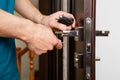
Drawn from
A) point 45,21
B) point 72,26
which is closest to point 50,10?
point 45,21

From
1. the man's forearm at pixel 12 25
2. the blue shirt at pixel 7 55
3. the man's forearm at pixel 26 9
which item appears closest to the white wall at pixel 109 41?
the man's forearm at pixel 26 9

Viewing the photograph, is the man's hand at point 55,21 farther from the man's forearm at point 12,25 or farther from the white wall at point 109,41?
the white wall at point 109,41

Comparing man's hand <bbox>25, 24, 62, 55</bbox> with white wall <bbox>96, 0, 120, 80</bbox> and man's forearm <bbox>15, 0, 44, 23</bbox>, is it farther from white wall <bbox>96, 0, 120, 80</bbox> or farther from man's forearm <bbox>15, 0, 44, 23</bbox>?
white wall <bbox>96, 0, 120, 80</bbox>

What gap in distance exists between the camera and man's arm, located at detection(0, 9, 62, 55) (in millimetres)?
746

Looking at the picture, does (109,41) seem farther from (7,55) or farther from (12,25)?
(12,25)

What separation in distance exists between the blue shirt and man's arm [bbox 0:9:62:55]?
0.18 metres

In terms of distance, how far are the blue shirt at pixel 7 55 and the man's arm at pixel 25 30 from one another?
0.59 feet

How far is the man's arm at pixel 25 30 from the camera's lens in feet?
2.45

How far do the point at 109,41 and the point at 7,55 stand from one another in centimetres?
66

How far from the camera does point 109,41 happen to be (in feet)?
4.48

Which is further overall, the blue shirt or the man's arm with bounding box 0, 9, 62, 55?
the blue shirt

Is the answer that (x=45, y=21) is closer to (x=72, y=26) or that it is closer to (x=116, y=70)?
(x=72, y=26)

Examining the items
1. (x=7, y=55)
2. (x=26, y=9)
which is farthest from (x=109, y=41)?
(x=7, y=55)

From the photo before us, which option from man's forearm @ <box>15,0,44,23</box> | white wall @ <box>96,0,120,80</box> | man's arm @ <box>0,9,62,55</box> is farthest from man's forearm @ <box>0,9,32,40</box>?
white wall @ <box>96,0,120,80</box>
